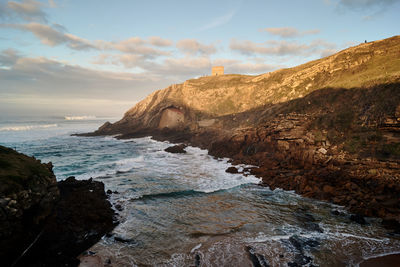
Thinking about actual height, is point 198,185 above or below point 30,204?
below

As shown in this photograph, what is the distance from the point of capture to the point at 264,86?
162 ft

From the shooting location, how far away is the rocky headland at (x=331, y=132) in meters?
15.9

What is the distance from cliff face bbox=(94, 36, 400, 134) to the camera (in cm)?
2927

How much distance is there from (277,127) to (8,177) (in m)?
26.9

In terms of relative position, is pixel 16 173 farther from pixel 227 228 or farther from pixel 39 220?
pixel 227 228

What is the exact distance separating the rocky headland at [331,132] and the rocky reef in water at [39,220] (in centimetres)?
1385

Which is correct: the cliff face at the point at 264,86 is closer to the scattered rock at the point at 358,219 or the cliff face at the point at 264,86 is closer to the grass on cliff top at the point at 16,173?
the scattered rock at the point at 358,219

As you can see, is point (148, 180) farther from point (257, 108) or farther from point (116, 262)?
point (257, 108)

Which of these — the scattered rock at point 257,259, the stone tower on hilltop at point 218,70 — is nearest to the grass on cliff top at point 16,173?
the scattered rock at point 257,259

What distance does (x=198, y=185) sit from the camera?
63.4ft

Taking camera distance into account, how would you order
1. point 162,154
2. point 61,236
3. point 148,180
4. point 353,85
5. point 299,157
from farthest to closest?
point 162,154 < point 353,85 < point 299,157 < point 148,180 < point 61,236

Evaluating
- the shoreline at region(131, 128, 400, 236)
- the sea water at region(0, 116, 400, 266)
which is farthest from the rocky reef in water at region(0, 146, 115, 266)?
the shoreline at region(131, 128, 400, 236)

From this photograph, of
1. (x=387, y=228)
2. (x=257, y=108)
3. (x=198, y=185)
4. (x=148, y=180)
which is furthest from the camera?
(x=257, y=108)

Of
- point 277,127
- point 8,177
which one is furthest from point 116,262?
Answer: point 277,127
